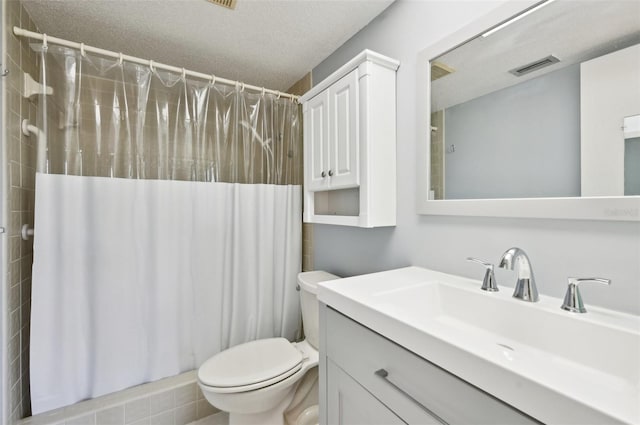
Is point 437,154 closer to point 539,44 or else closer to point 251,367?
point 539,44

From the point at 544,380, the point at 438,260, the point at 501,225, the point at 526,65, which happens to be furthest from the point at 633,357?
the point at 526,65

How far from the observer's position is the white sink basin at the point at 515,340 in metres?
0.41

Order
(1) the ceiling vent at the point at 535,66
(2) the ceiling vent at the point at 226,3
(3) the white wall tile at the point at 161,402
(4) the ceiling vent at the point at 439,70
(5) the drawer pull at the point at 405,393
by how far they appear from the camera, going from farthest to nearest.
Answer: (3) the white wall tile at the point at 161,402 → (2) the ceiling vent at the point at 226,3 → (4) the ceiling vent at the point at 439,70 → (1) the ceiling vent at the point at 535,66 → (5) the drawer pull at the point at 405,393

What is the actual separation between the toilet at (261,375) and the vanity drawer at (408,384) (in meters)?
0.53

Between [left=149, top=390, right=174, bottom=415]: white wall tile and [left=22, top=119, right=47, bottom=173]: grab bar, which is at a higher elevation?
[left=22, top=119, right=47, bottom=173]: grab bar

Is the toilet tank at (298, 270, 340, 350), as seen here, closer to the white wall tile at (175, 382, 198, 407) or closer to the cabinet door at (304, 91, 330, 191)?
the cabinet door at (304, 91, 330, 191)

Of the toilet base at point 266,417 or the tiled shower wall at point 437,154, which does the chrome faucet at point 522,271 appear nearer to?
the tiled shower wall at point 437,154

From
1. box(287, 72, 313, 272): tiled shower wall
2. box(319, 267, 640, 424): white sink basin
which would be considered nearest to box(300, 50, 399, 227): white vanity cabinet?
box(319, 267, 640, 424): white sink basin

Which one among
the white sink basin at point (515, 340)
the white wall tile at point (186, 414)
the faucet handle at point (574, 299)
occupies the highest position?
the faucet handle at point (574, 299)

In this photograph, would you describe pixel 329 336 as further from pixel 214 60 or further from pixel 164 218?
pixel 214 60

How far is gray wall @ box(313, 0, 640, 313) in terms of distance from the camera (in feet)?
2.32

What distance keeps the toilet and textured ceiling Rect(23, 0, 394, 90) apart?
4.56 feet

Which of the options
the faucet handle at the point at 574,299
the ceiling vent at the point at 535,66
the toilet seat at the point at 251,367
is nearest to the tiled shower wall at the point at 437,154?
the ceiling vent at the point at 535,66

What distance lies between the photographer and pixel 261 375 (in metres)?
1.23
